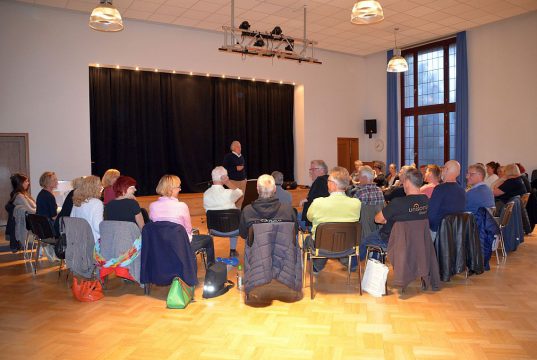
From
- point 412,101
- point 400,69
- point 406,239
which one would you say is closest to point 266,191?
point 406,239

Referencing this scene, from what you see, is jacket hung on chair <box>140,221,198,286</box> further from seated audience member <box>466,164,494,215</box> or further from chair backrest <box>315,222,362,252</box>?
seated audience member <box>466,164,494,215</box>

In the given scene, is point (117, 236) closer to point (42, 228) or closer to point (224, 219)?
point (42, 228)

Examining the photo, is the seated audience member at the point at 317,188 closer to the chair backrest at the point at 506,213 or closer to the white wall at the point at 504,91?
the chair backrest at the point at 506,213

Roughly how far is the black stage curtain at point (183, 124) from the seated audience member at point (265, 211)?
23.9ft

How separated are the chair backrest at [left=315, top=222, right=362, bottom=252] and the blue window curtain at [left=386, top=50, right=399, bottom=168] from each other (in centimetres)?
935

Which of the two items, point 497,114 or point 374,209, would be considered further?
point 497,114

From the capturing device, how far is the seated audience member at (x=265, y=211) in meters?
4.27

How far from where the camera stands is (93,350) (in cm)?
334

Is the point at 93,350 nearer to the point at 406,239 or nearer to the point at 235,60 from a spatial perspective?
the point at 406,239

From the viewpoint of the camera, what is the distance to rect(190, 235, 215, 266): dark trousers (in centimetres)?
489

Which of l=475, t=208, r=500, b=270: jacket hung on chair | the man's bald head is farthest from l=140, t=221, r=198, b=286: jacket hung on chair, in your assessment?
l=475, t=208, r=500, b=270: jacket hung on chair

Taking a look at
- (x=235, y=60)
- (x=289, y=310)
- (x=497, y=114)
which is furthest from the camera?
(x=235, y=60)

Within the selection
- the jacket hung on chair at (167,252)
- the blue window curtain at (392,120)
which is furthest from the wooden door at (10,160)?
the blue window curtain at (392,120)

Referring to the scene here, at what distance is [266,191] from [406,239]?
4.66ft
